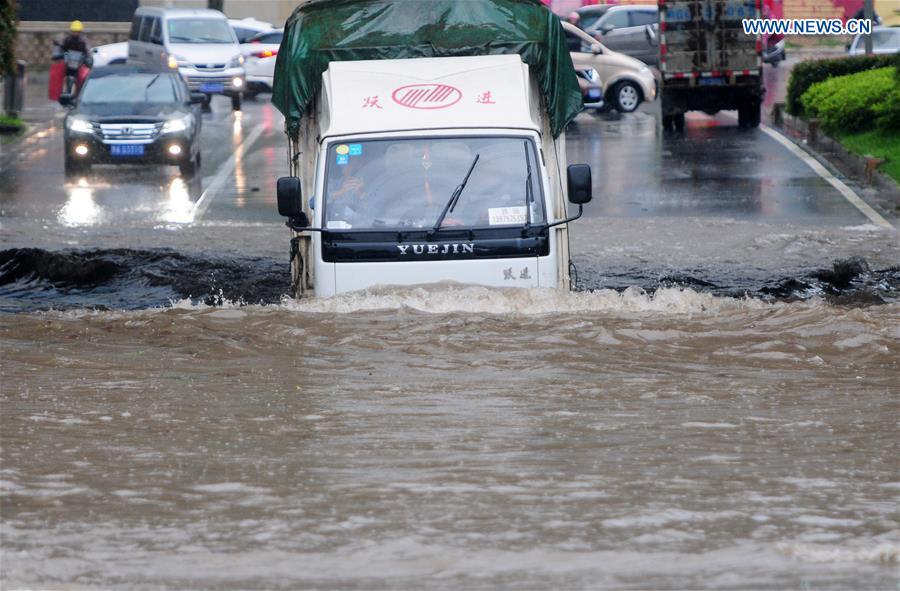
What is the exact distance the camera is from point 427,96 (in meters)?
10.4

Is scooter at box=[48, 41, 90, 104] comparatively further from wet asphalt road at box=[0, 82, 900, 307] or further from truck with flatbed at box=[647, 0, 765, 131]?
truck with flatbed at box=[647, 0, 765, 131]

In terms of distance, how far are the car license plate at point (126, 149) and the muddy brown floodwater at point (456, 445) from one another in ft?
36.5

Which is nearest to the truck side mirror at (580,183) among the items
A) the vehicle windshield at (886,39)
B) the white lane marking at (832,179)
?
the white lane marking at (832,179)

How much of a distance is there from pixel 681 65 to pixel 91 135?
10606 mm

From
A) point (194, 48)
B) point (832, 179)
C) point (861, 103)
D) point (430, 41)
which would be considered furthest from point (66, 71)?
point (430, 41)

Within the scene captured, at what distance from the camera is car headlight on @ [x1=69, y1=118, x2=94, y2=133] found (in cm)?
2184

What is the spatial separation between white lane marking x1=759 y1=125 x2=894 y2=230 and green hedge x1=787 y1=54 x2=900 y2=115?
25.9 inches

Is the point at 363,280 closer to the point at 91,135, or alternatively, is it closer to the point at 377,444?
the point at 377,444

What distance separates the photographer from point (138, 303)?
1338 cm

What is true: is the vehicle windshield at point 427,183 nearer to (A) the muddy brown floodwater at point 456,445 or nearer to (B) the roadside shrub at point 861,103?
(A) the muddy brown floodwater at point 456,445

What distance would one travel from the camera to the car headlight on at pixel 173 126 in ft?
71.8

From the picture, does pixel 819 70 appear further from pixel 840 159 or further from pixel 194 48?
pixel 194 48

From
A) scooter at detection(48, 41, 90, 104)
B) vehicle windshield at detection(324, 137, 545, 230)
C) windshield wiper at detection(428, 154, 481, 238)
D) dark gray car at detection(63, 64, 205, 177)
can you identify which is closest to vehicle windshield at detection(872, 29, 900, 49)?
scooter at detection(48, 41, 90, 104)

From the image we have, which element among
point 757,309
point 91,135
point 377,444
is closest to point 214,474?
point 377,444
